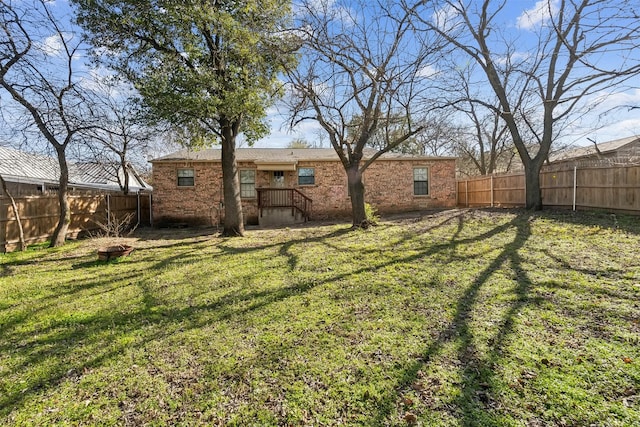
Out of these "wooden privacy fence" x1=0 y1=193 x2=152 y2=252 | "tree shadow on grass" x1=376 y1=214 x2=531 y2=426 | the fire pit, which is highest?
"wooden privacy fence" x1=0 y1=193 x2=152 y2=252

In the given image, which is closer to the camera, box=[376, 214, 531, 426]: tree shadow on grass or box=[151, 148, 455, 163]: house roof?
box=[376, 214, 531, 426]: tree shadow on grass

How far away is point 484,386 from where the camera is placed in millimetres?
2477

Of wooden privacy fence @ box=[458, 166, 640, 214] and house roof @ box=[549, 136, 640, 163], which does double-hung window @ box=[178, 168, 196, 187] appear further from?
house roof @ box=[549, 136, 640, 163]

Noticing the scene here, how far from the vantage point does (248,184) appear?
15.1 meters

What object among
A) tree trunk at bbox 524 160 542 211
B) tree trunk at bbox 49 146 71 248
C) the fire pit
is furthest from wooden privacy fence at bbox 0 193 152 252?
tree trunk at bbox 524 160 542 211

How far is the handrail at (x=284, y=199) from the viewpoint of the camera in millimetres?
14219

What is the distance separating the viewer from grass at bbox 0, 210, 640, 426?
2.32 meters

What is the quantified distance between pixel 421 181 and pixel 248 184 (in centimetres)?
833

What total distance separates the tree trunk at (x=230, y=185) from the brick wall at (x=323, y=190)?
4281 mm

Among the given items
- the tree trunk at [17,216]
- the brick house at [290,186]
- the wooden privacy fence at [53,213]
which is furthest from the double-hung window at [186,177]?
the tree trunk at [17,216]

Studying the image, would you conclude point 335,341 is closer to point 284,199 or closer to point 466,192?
point 284,199

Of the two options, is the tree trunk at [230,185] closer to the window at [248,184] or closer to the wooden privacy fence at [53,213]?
the wooden privacy fence at [53,213]

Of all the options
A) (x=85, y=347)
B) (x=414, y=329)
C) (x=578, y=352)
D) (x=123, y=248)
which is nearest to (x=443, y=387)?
(x=414, y=329)

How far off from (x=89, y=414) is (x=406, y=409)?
2.30 m
